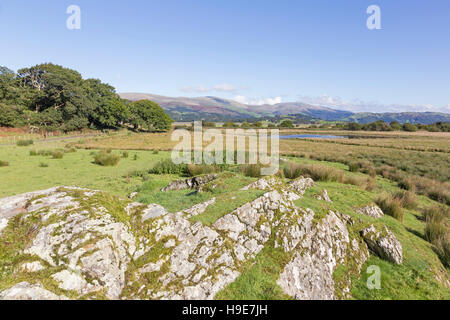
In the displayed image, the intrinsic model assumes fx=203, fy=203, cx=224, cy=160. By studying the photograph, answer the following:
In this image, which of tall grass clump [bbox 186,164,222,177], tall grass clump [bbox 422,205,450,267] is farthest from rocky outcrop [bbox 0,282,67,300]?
tall grass clump [bbox 186,164,222,177]

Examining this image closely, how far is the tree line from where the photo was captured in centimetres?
5316

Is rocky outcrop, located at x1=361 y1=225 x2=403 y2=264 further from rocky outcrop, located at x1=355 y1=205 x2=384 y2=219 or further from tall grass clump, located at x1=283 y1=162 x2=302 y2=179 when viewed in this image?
tall grass clump, located at x1=283 y1=162 x2=302 y2=179

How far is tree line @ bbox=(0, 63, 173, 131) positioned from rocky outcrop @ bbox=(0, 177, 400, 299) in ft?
212

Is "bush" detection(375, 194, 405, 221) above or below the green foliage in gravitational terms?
below

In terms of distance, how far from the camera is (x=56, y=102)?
61.8m

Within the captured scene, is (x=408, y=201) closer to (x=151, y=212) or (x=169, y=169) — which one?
(x=151, y=212)

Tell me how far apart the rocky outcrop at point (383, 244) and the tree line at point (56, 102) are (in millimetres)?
69372

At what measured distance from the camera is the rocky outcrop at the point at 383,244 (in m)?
5.38

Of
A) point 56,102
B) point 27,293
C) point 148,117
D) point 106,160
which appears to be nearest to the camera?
point 27,293

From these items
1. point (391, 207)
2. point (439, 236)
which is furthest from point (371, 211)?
point (439, 236)

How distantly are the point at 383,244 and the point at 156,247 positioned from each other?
19.2ft

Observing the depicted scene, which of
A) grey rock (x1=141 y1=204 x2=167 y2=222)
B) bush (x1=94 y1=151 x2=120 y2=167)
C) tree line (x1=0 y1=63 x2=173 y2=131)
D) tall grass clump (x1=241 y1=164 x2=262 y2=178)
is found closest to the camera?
grey rock (x1=141 y1=204 x2=167 y2=222)

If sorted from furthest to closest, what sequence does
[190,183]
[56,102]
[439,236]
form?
[56,102], [190,183], [439,236]
